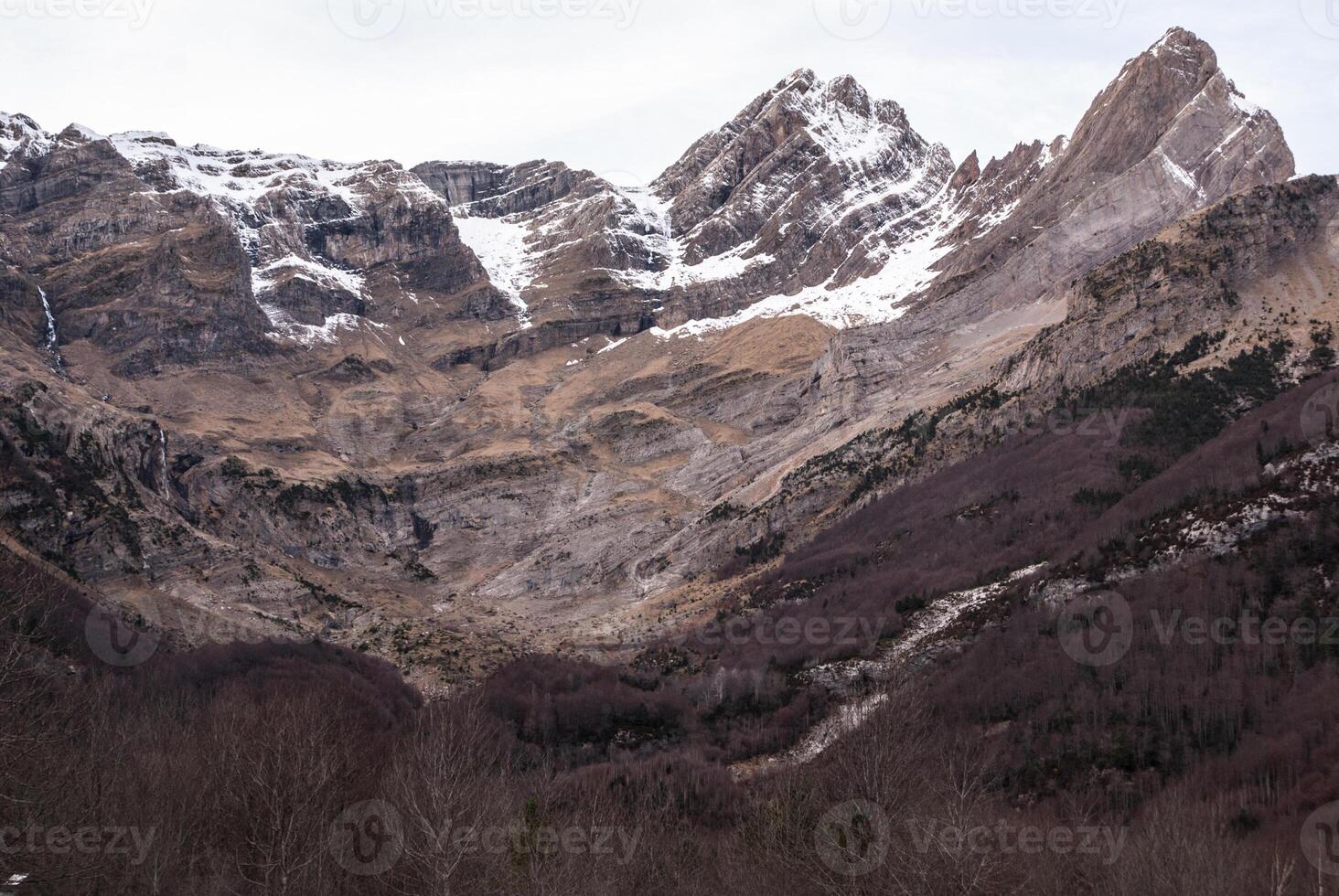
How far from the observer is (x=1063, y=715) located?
67.4 m

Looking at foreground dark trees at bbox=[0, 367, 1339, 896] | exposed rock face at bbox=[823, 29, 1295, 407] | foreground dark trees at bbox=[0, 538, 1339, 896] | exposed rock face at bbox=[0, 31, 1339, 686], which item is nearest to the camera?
foreground dark trees at bbox=[0, 538, 1339, 896]

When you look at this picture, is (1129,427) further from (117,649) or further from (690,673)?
(117,649)

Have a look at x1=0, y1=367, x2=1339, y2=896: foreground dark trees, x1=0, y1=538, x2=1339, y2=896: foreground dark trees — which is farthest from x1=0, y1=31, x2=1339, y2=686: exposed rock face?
x1=0, y1=538, x2=1339, y2=896: foreground dark trees

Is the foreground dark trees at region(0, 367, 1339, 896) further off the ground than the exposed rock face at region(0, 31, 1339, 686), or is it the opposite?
the exposed rock face at region(0, 31, 1339, 686)

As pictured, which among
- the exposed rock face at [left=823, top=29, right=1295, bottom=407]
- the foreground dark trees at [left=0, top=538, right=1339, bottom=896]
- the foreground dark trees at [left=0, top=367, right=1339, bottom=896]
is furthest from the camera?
the exposed rock face at [left=823, top=29, right=1295, bottom=407]

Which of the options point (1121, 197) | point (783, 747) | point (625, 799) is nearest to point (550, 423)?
point (1121, 197)

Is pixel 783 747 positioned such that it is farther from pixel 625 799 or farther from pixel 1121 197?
pixel 1121 197

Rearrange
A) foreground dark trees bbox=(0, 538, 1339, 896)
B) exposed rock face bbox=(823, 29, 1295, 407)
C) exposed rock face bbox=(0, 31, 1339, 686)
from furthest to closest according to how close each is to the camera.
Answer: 1. exposed rock face bbox=(823, 29, 1295, 407)
2. exposed rock face bbox=(0, 31, 1339, 686)
3. foreground dark trees bbox=(0, 538, 1339, 896)

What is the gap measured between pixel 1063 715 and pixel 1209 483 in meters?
33.7

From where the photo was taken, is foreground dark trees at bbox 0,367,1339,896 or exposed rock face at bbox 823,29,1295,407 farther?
exposed rock face at bbox 823,29,1295,407

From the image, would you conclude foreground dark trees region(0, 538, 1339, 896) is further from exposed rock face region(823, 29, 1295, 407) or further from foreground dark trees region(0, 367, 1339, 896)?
exposed rock face region(823, 29, 1295, 407)

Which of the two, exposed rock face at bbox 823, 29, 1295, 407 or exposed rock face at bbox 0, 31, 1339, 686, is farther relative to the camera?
exposed rock face at bbox 823, 29, 1295, 407

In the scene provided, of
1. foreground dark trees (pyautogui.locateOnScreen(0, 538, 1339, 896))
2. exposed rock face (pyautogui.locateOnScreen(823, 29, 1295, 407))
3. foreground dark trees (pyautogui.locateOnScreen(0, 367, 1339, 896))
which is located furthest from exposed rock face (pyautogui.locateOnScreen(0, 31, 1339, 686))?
foreground dark trees (pyautogui.locateOnScreen(0, 538, 1339, 896))

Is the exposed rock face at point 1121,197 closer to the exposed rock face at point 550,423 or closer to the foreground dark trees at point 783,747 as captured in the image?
the exposed rock face at point 550,423
